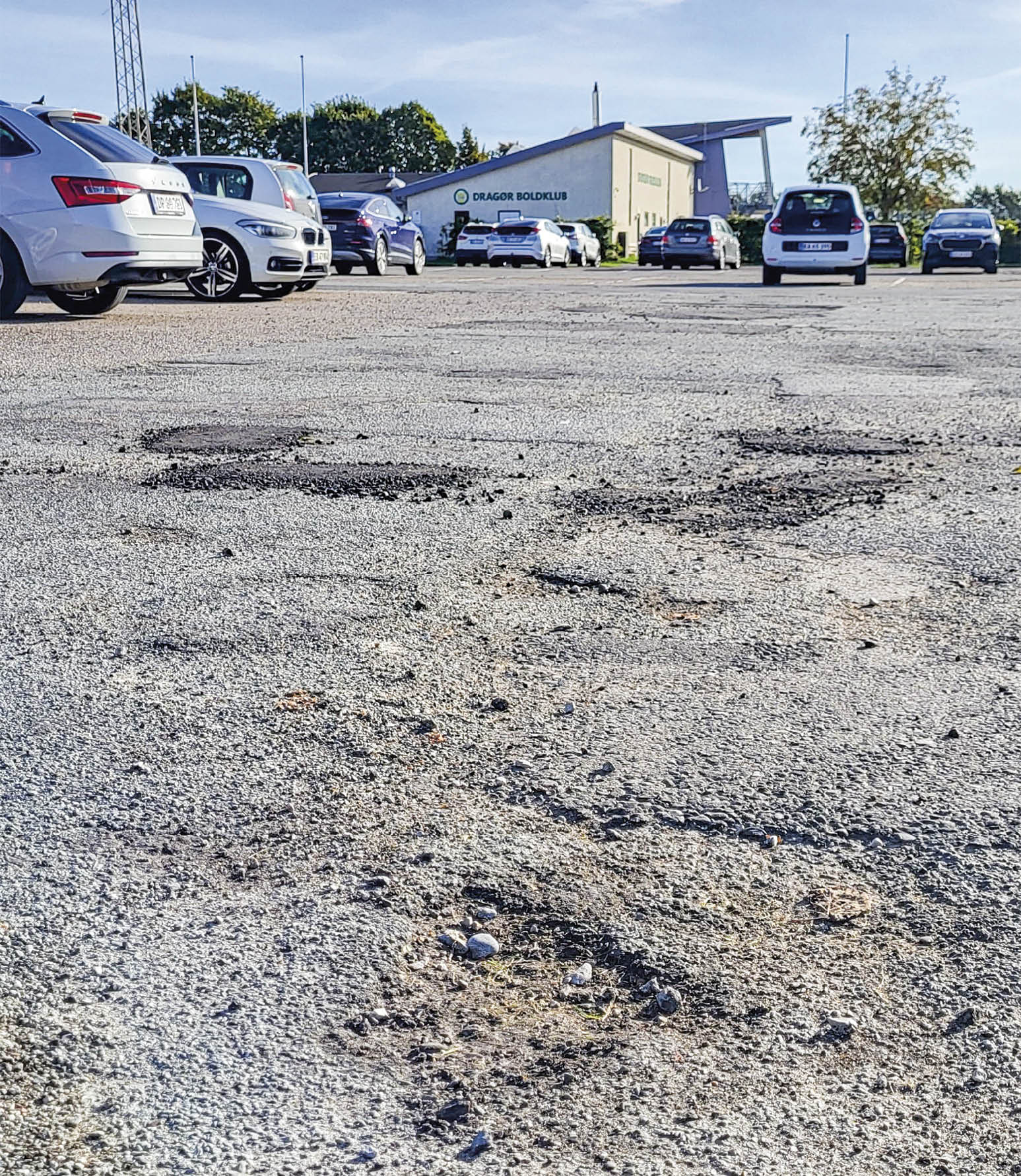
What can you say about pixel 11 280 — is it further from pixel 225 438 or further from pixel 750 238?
pixel 750 238

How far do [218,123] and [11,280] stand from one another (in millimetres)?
103402

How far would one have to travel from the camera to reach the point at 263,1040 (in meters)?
1.84

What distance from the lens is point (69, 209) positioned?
480 inches

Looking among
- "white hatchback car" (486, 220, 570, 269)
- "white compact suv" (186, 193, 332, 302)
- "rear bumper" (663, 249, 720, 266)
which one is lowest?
"white compact suv" (186, 193, 332, 302)

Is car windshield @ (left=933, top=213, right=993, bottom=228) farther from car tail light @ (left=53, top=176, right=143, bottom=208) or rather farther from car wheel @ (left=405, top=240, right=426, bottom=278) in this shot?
car tail light @ (left=53, top=176, right=143, bottom=208)

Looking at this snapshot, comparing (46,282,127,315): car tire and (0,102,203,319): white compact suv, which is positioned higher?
(0,102,203,319): white compact suv

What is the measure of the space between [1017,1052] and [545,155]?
2631 inches

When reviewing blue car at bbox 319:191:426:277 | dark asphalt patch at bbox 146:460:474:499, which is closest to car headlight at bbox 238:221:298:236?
blue car at bbox 319:191:426:277

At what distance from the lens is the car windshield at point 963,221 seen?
34188mm

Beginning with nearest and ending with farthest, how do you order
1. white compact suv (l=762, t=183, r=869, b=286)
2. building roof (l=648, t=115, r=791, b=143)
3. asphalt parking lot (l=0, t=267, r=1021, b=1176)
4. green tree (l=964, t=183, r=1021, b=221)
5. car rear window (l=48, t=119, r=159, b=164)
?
asphalt parking lot (l=0, t=267, r=1021, b=1176)
car rear window (l=48, t=119, r=159, b=164)
white compact suv (l=762, t=183, r=869, b=286)
building roof (l=648, t=115, r=791, b=143)
green tree (l=964, t=183, r=1021, b=221)

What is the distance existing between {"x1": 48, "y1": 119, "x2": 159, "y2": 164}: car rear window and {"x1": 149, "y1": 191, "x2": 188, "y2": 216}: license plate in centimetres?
33

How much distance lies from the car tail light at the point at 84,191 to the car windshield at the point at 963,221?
26709 mm

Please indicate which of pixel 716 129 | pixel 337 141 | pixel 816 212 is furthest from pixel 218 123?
pixel 816 212

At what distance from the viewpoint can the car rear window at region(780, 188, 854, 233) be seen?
25109 mm
